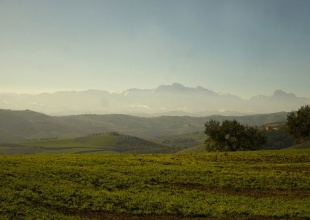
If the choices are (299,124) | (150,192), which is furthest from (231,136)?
(150,192)

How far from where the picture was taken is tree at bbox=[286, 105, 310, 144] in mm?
112250

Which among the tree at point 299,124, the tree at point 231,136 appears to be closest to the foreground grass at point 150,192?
the tree at point 231,136

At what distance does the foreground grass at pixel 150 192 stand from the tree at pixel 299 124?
231ft

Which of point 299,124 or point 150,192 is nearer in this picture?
point 150,192

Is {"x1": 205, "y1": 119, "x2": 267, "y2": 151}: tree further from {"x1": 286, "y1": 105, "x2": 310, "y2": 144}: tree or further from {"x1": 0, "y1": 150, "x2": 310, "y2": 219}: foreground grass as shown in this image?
{"x1": 0, "y1": 150, "x2": 310, "y2": 219}: foreground grass

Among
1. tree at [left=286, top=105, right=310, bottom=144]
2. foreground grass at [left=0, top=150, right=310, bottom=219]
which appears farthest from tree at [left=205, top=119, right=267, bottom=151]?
foreground grass at [left=0, top=150, right=310, bottom=219]

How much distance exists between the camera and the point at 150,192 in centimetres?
3269

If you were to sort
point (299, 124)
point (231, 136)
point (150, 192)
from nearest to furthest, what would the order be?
point (150, 192) < point (231, 136) < point (299, 124)

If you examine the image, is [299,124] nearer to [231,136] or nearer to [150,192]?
[231,136]

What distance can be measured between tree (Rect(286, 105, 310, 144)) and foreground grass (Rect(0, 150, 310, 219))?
70512mm

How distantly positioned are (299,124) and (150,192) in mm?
98873

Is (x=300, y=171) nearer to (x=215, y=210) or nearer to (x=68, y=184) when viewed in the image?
(x=215, y=210)

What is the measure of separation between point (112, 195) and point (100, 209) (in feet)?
12.9

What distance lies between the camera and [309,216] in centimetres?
2575
